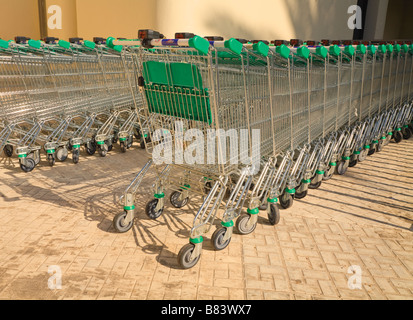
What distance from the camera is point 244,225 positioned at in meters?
3.75

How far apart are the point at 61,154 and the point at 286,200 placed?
11.5 ft

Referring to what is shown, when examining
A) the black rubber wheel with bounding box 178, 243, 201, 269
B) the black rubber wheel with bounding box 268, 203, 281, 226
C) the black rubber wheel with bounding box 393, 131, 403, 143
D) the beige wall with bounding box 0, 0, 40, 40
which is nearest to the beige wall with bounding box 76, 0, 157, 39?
the beige wall with bounding box 0, 0, 40, 40

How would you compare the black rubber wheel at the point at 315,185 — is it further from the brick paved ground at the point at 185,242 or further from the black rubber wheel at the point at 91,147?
the black rubber wheel at the point at 91,147

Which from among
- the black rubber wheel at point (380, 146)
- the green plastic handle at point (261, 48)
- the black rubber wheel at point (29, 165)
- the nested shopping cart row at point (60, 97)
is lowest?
the black rubber wheel at point (29, 165)

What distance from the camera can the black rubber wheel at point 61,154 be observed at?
19.1 ft

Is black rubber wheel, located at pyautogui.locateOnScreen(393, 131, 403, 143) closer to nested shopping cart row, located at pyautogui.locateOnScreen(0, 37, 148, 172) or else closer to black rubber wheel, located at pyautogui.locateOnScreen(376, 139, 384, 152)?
black rubber wheel, located at pyautogui.locateOnScreen(376, 139, 384, 152)

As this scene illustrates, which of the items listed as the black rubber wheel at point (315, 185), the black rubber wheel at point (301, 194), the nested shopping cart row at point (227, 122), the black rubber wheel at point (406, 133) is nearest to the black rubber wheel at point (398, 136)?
the black rubber wheel at point (406, 133)

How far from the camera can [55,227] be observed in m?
3.81

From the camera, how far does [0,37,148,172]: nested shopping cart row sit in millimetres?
5402

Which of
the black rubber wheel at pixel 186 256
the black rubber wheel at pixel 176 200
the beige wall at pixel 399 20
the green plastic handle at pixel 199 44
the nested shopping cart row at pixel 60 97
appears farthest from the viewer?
the beige wall at pixel 399 20

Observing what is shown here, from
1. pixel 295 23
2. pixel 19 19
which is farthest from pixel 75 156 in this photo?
pixel 295 23

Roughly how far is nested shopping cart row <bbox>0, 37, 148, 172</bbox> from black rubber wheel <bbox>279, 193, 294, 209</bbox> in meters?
2.46

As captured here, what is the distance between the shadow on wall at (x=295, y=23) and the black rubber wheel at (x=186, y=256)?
20.4 feet
